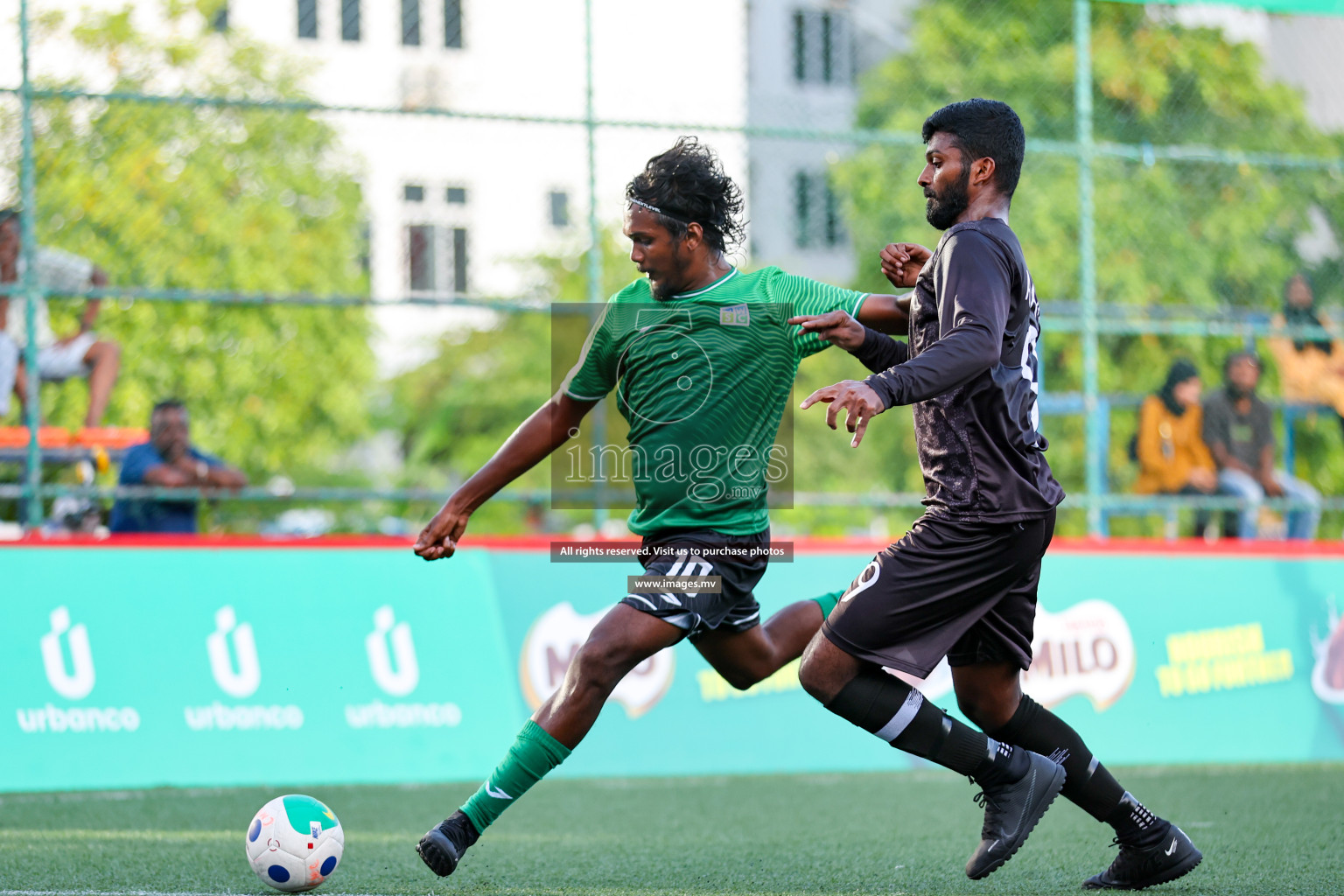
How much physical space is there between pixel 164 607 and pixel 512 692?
70.0 inches

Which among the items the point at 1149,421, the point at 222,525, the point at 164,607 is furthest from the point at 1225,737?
the point at 222,525

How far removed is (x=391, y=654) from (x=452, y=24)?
868 cm

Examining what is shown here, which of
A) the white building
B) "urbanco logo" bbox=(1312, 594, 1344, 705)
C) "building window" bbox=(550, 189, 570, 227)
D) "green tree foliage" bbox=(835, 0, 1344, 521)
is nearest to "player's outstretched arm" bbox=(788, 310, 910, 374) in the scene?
the white building

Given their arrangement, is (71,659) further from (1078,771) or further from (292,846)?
(1078,771)

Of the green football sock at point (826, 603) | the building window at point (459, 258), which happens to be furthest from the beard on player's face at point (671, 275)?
the building window at point (459, 258)

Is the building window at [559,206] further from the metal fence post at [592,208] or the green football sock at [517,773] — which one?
the green football sock at [517,773]

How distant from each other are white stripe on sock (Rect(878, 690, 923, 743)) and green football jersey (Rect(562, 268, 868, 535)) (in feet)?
2.43

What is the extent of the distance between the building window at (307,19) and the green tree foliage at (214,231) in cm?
169

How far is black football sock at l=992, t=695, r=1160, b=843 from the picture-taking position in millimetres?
4043

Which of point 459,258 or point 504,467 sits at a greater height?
point 459,258

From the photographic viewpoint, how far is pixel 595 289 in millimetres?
7891

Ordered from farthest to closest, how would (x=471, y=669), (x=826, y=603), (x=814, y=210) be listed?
(x=814, y=210), (x=471, y=669), (x=826, y=603)

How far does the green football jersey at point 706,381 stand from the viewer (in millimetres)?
4238

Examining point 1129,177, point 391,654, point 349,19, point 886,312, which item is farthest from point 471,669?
point 1129,177
